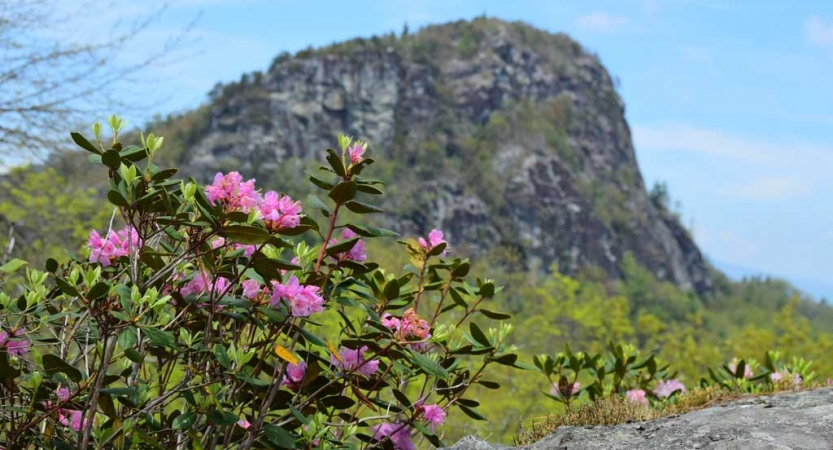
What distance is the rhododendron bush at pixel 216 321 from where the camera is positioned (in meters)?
2.21

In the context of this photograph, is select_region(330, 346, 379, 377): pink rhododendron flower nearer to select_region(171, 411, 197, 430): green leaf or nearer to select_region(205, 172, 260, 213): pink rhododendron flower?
select_region(171, 411, 197, 430): green leaf

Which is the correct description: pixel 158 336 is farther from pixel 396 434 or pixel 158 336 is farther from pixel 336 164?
pixel 396 434

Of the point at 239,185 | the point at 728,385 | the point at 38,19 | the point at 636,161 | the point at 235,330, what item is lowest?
the point at 728,385

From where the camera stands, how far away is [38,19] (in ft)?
31.3

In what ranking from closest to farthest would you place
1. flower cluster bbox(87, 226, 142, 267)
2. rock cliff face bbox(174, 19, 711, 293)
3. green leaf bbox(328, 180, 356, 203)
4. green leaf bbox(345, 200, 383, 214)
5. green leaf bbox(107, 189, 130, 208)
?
1. green leaf bbox(107, 189, 130, 208)
2. green leaf bbox(328, 180, 356, 203)
3. green leaf bbox(345, 200, 383, 214)
4. flower cluster bbox(87, 226, 142, 267)
5. rock cliff face bbox(174, 19, 711, 293)

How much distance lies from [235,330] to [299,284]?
34 cm

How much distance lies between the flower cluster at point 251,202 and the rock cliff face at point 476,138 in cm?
→ 9006

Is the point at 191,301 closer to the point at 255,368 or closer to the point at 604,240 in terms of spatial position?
the point at 255,368

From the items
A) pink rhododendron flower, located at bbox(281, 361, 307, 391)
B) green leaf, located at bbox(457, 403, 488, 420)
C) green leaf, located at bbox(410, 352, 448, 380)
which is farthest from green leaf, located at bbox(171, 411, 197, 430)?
green leaf, located at bbox(457, 403, 488, 420)

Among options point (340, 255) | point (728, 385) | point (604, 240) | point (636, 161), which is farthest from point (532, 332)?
point (636, 161)

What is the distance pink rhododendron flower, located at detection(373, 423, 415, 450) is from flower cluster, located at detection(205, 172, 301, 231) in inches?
37.5

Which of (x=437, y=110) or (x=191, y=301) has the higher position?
(x=437, y=110)

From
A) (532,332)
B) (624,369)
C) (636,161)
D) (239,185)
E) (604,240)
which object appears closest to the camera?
(239,185)

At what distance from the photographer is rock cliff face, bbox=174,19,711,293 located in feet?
337
